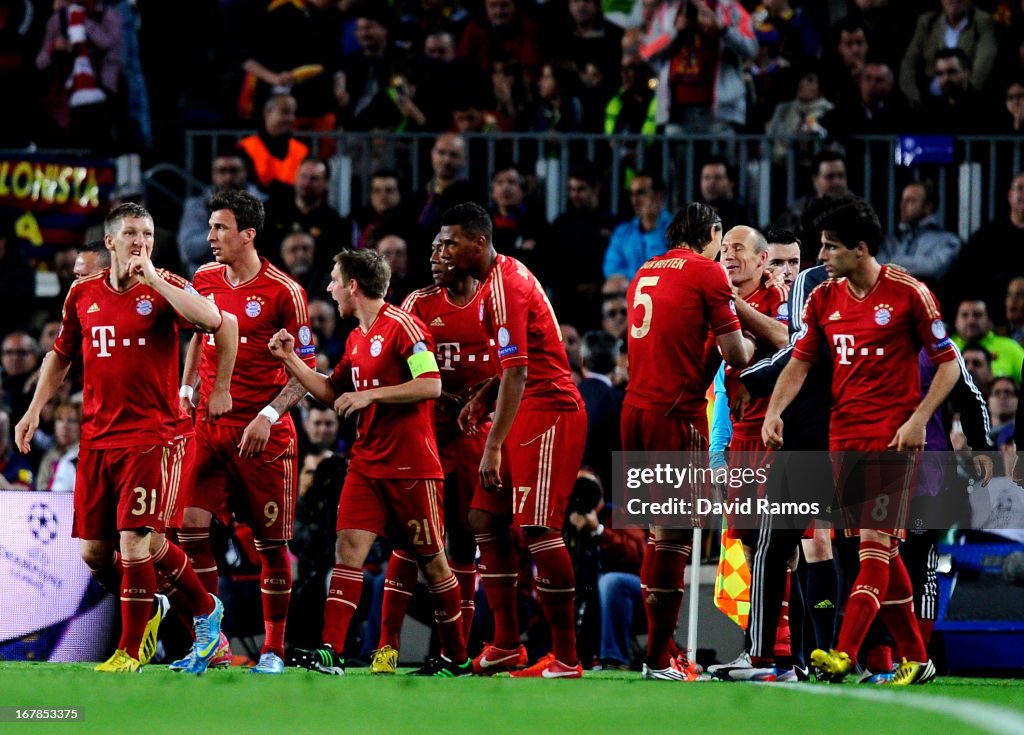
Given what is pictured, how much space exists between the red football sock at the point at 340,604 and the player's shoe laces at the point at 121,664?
38.0 inches

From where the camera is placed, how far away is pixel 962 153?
15.2 metres

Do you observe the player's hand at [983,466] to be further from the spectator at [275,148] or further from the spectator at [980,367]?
the spectator at [275,148]

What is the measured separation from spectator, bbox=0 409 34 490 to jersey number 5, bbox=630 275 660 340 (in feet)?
18.8

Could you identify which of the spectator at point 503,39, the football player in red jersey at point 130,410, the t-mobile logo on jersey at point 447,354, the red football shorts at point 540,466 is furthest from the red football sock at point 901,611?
the spectator at point 503,39

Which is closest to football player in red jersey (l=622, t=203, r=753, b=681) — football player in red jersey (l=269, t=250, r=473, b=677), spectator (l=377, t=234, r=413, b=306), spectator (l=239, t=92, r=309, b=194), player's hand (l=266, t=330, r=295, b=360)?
football player in red jersey (l=269, t=250, r=473, b=677)

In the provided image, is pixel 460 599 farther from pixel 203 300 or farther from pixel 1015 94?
pixel 1015 94

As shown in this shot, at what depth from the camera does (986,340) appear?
13742 mm

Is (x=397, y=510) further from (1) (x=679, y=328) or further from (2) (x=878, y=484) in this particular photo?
(2) (x=878, y=484)

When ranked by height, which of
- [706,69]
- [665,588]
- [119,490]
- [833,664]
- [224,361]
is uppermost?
[706,69]

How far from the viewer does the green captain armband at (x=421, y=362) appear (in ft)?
29.7

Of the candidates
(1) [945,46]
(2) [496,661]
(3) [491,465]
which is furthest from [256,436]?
(1) [945,46]

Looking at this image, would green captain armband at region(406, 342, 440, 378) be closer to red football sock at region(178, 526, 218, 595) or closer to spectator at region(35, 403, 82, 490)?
red football sock at region(178, 526, 218, 595)

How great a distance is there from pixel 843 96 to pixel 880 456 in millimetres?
7904

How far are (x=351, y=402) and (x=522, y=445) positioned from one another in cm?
91
